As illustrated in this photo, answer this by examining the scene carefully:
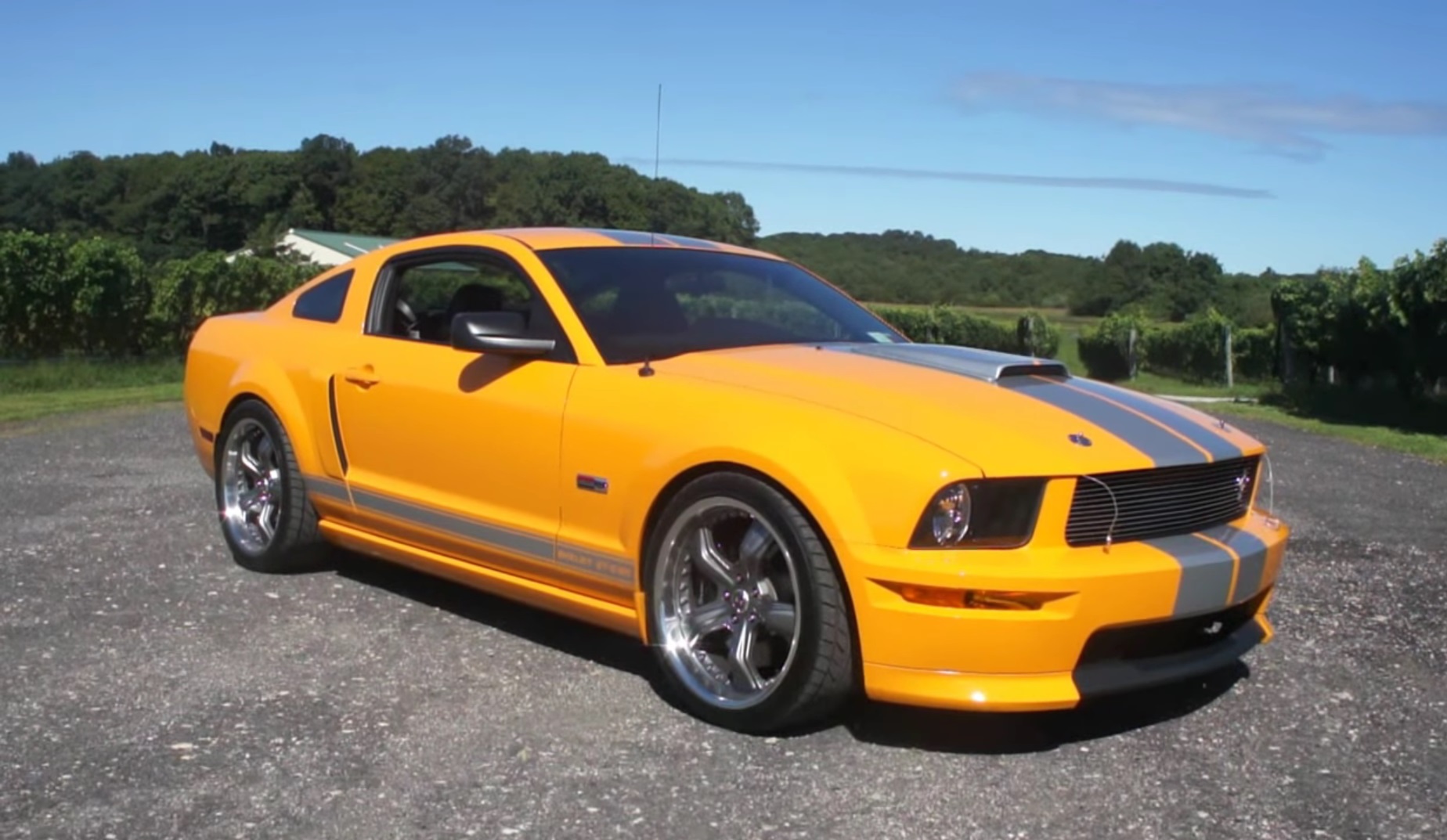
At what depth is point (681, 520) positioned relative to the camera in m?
4.24

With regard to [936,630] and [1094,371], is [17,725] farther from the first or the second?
[1094,371]

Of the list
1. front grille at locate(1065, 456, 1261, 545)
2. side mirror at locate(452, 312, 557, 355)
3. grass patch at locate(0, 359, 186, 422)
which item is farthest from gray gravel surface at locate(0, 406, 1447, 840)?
grass patch at locate(0, 359, 186, 422)

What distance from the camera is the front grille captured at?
3.84 m

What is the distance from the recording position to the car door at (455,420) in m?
4.73

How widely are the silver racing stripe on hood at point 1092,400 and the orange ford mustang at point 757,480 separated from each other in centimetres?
2

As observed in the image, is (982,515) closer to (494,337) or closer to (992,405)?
(992,405)

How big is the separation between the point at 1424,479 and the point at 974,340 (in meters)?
37.4

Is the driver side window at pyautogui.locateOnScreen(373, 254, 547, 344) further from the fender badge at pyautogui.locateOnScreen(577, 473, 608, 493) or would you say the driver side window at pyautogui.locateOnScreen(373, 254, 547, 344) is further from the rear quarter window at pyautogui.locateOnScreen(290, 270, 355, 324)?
the fender badge at pyautogui.locateOnScreen(577, 473, 608, 493)

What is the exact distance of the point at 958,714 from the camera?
4.37 meters

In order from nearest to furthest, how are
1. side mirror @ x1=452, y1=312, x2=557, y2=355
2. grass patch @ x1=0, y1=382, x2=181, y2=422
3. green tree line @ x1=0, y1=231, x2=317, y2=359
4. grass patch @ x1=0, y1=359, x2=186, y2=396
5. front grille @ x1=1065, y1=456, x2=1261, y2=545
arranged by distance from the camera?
front grille @ x1=1065, y1=456, x2=1261, y2=545 → side mirror @ x1=452, y1=312, x2=557, y2=355 → grass patch @ x1=0, y1=382, x2=181, y2=422 → grass patch @ x1=0, y1=359, x2=186, y2=396 → green tree line @ x1=0, y1=231, x2=317, y2=359

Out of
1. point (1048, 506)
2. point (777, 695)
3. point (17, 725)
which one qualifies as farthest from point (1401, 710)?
point (17, 725)

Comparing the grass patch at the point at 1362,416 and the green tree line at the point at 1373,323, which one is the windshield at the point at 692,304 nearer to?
the grass patch at the point at 1362,416

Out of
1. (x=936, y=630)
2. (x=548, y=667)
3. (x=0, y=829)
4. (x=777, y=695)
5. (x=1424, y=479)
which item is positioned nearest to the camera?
(x=0, y=829)

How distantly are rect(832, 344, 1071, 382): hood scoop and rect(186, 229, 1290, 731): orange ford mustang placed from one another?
0.08 ft
